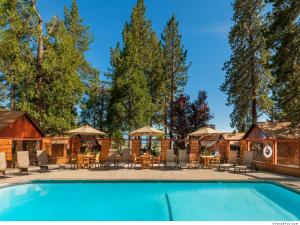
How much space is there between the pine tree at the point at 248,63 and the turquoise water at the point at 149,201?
18.4 m

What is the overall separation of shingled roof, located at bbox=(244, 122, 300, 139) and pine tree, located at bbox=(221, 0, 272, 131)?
4.08m

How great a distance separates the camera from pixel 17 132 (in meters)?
20.4

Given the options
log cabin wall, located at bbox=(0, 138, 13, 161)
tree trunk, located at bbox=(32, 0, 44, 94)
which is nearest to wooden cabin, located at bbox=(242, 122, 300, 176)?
log cabin wall, located at bbox=(0, 138, 13, 161)

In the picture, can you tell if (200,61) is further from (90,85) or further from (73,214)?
(73,214)

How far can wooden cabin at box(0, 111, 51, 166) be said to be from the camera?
17875mm

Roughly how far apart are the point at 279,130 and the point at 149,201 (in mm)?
16214

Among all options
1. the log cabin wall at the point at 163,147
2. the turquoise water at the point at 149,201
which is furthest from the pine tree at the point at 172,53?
the turquoise water at the point at 149,201

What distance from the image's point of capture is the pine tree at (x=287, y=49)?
18609mm

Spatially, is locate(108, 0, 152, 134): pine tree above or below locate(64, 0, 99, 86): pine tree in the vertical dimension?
below

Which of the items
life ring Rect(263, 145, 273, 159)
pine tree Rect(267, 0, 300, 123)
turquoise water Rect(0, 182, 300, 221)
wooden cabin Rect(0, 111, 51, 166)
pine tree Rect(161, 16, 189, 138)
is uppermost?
pine tree Rect(161, 16, 189, 138)

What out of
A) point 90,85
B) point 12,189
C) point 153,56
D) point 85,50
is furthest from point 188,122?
point 12,189

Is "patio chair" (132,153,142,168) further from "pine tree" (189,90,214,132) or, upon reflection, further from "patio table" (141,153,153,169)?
"pine tree" (189,90,214,132)

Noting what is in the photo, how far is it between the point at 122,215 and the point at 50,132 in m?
18.6

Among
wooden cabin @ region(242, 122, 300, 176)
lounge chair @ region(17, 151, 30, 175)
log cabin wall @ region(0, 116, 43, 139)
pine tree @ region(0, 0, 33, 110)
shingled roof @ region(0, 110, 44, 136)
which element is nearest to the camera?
lounge chair @ region(17, 151, 30, 175)
